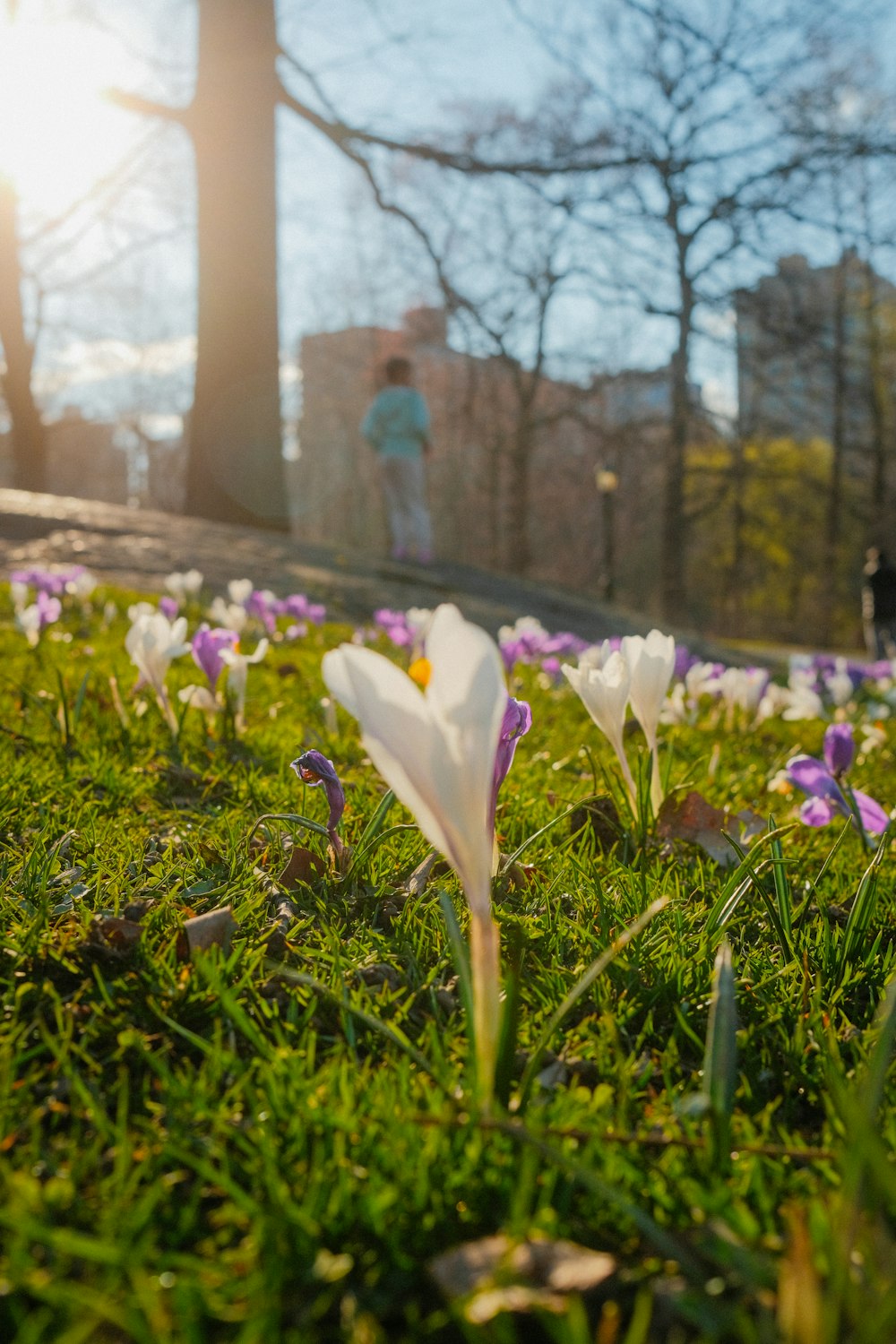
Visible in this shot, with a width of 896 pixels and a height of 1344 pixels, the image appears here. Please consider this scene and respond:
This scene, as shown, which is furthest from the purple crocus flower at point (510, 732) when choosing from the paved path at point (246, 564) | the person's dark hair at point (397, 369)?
the person's dark hair at point (397, 369)

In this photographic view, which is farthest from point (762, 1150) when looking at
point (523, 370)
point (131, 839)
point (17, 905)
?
point (523, 370)

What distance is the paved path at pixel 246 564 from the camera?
7762 mm

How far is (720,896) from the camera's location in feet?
5.21

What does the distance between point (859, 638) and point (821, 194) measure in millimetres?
25207

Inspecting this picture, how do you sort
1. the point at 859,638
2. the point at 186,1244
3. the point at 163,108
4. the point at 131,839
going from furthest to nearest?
1. the point at 859,638
2. the point at 163,108
3. the point at 131,839
4. the point at 186,1244

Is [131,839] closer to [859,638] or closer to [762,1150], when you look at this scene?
[762,1150]

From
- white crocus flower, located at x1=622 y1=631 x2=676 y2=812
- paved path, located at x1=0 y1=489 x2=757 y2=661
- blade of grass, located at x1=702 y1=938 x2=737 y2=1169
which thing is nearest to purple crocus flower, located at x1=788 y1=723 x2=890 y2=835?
white crocus flower, located at x1=622 y1=631 x2=676 y2=812

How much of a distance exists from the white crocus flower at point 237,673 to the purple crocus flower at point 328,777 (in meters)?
0.69

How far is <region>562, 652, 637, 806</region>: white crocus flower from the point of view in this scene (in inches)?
67.1

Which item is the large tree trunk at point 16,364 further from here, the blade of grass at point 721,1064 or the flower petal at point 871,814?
the blade of grass at point 721,1064

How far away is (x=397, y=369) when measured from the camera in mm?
11289

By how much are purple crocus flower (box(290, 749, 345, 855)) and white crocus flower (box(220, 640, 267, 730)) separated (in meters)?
0.69

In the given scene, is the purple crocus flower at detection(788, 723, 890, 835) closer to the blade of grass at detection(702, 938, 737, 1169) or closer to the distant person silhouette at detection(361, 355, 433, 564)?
the blade of grass at detection(702, 938, 737, 1169)

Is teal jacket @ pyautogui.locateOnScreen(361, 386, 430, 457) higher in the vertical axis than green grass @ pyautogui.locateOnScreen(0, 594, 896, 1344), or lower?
higher
